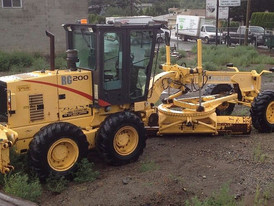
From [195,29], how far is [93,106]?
34.7m

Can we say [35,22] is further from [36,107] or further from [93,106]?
[36,107]

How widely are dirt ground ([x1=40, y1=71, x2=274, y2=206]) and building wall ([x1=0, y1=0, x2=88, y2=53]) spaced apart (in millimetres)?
17172

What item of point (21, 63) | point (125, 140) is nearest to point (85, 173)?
point (125, 140)

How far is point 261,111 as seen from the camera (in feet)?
30.6

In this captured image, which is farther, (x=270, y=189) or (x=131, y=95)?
(x=131, y=95)

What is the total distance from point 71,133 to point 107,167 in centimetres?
116

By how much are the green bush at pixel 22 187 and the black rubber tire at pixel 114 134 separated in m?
1.38

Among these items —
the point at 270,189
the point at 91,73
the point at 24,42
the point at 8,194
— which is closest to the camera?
the point at 8,194

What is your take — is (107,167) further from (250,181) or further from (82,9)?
(82,9)

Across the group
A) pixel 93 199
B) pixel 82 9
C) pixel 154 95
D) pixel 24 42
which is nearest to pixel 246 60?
pixel 82 9

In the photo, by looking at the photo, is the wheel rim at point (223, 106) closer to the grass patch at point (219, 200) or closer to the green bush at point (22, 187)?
the grass patch at point (219, 200)

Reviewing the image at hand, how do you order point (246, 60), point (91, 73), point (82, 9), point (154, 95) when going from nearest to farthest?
point (91, 73) < point (154, 95) < point (246, 60) < point (82, 9)

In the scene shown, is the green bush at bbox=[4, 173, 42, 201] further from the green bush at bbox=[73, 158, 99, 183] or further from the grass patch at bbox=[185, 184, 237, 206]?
the grass patch at bbox=[185, 184, 237, 206]

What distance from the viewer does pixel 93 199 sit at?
622 cm
